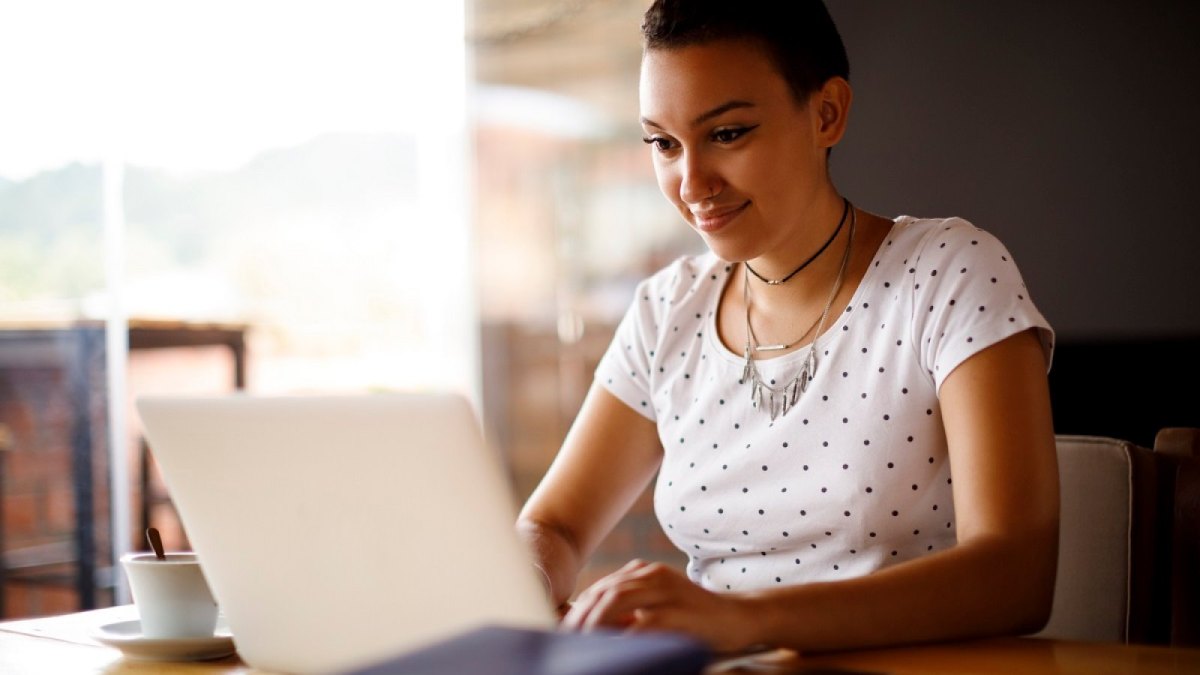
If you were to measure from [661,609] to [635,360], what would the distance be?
0.72 meters

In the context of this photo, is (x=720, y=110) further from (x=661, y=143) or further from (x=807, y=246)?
(x=807, y=246)

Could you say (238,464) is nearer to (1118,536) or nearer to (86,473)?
(1118,536)

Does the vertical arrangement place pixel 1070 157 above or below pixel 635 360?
above

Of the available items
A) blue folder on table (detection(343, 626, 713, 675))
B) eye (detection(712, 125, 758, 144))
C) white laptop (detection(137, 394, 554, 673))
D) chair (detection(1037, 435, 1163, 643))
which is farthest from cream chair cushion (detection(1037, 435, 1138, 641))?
blue folder on table (detection(343, 626, 713, 675))

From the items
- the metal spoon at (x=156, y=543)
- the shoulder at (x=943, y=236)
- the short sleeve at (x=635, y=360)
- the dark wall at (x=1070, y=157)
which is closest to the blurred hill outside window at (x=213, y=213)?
the dark wall at (x=1070, y=157)

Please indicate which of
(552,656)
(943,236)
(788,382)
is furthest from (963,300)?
(552,656)

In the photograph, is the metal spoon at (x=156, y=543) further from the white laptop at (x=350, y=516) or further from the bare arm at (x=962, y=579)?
the bare arm at (x=962, y=579)

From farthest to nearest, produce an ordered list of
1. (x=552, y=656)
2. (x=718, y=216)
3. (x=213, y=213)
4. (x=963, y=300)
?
(x=213, y=213)
(x=718, y=216)
(x=963, y=300)
(x=552, y=656)

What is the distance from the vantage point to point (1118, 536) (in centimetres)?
145

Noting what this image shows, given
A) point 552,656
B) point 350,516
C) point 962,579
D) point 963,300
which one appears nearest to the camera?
point 552,656

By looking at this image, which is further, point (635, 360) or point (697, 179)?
point (635, 360)

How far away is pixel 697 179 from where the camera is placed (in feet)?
4.45

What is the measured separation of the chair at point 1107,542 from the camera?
1440mm

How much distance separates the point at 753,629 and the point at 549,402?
3550 mm
